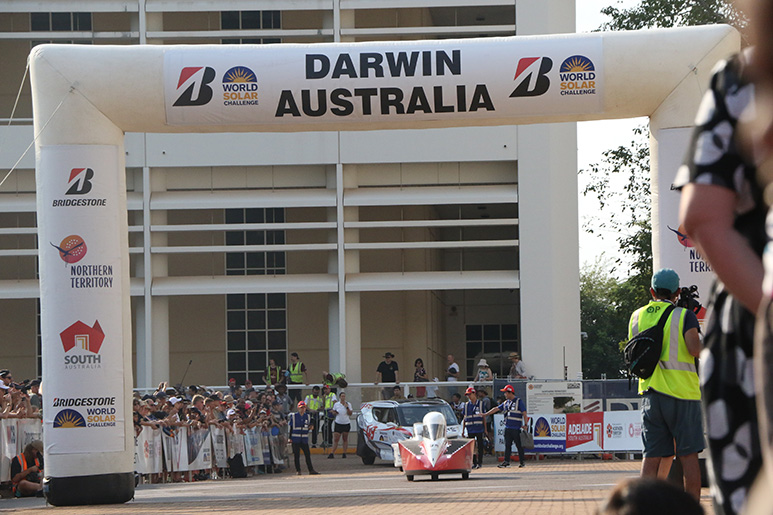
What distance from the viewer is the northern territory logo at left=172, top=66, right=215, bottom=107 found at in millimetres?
15047

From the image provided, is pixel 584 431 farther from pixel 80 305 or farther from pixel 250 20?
pixel 250 20

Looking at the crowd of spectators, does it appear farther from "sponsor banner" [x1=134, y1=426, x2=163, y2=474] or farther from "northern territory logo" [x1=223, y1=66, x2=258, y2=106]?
"northern territory logo" [x1=223, y1=66, x2=258, y2=106]

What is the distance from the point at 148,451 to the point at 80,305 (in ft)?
28.0

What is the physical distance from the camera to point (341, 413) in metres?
30.7

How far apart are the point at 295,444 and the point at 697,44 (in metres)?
14.6

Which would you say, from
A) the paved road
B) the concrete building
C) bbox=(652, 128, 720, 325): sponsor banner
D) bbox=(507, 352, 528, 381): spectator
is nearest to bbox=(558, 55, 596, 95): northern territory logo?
bbox=(652, 128, 720, 325): sponsor banner

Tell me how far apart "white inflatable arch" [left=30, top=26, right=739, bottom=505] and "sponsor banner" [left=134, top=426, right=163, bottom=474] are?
7.44m

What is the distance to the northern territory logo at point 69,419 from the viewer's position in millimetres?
14297

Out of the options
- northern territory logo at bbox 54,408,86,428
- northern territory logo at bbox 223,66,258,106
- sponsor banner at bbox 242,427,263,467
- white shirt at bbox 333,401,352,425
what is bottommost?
sponsor banner at bbox 242,427,263,467

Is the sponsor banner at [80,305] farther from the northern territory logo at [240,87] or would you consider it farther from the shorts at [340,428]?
the shorts at [340,428]

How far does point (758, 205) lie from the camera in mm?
2578

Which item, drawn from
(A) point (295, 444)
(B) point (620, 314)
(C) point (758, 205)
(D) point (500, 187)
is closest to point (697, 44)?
(C) point (758, 205)

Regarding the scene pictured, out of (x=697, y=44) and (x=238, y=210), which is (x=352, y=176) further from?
(x=697, y=44)

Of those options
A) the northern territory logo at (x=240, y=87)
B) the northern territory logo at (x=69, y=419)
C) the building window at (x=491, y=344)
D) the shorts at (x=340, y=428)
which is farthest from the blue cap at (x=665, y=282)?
the building window at (x=491, y=344)
